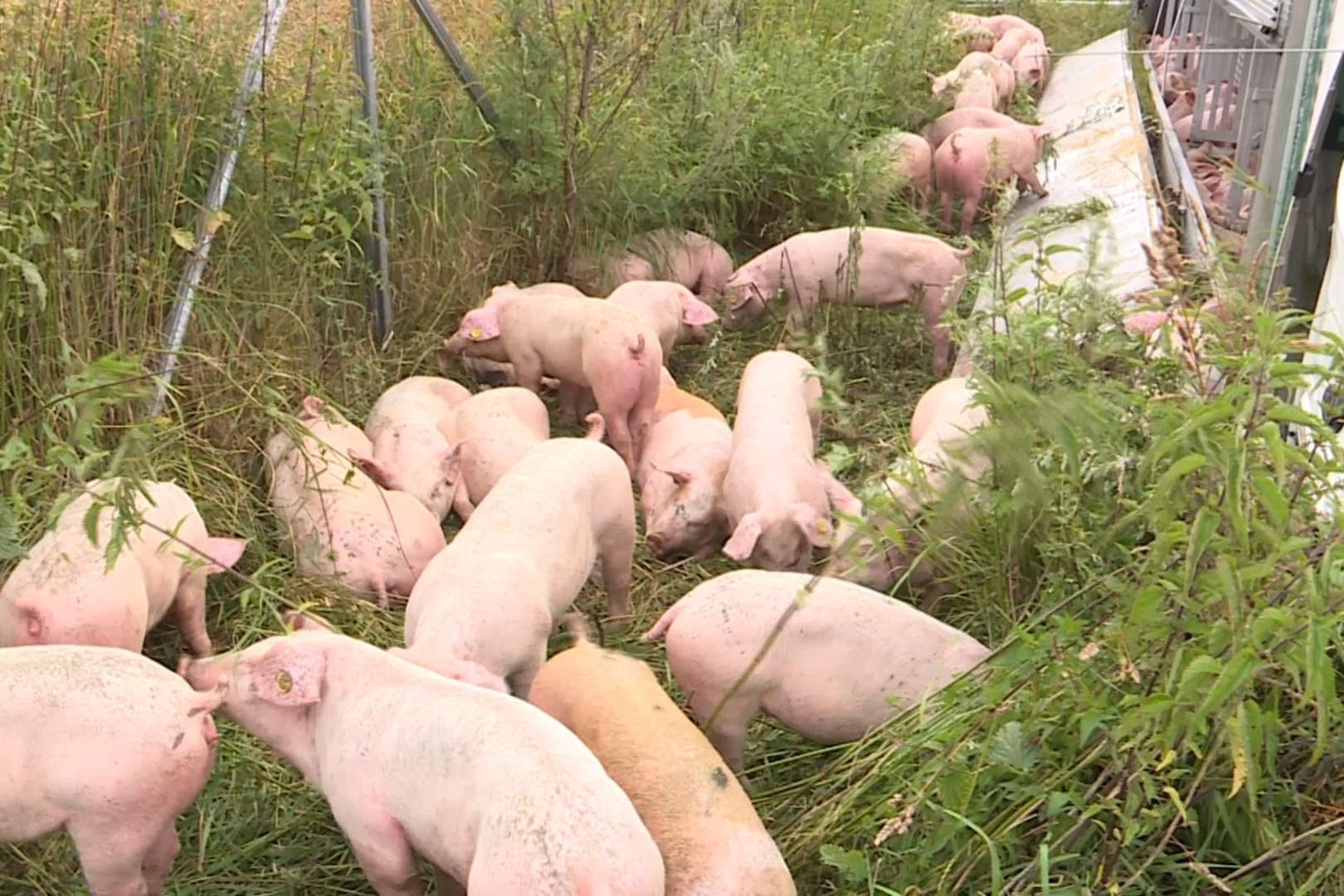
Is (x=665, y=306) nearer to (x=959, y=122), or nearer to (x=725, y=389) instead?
(x=725, y=389)

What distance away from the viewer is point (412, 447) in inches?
152

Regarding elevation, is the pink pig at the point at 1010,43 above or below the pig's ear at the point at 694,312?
above

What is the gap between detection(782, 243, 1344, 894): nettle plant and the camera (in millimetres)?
1827

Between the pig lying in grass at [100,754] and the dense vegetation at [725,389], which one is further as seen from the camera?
the pig lying in grass at [100,754]

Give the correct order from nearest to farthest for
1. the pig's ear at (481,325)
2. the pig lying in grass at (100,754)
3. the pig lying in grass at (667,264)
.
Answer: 1. the pig lying in grass at (100,754)
2. the pig's ear at (481,325)
3. the pig lying in grass at (667,264)

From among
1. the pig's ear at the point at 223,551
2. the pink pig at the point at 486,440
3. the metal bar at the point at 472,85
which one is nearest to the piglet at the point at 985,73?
the metal bar at the point at 472,85

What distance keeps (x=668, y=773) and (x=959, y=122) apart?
4911 millimetres

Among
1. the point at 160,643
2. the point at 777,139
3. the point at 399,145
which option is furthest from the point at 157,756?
the point at 777,139

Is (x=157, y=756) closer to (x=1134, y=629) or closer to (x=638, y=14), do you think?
(x=1134, y=629)

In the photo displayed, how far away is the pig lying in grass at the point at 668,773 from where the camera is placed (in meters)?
2.15

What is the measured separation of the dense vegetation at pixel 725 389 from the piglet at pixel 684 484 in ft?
0.31

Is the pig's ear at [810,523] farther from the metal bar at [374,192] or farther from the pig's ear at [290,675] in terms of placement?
the metal bar at [374,192]

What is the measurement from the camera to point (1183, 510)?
2121 mm

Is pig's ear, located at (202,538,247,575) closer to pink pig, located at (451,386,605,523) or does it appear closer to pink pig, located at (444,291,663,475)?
pink pig, located at (451,386,605,523)
